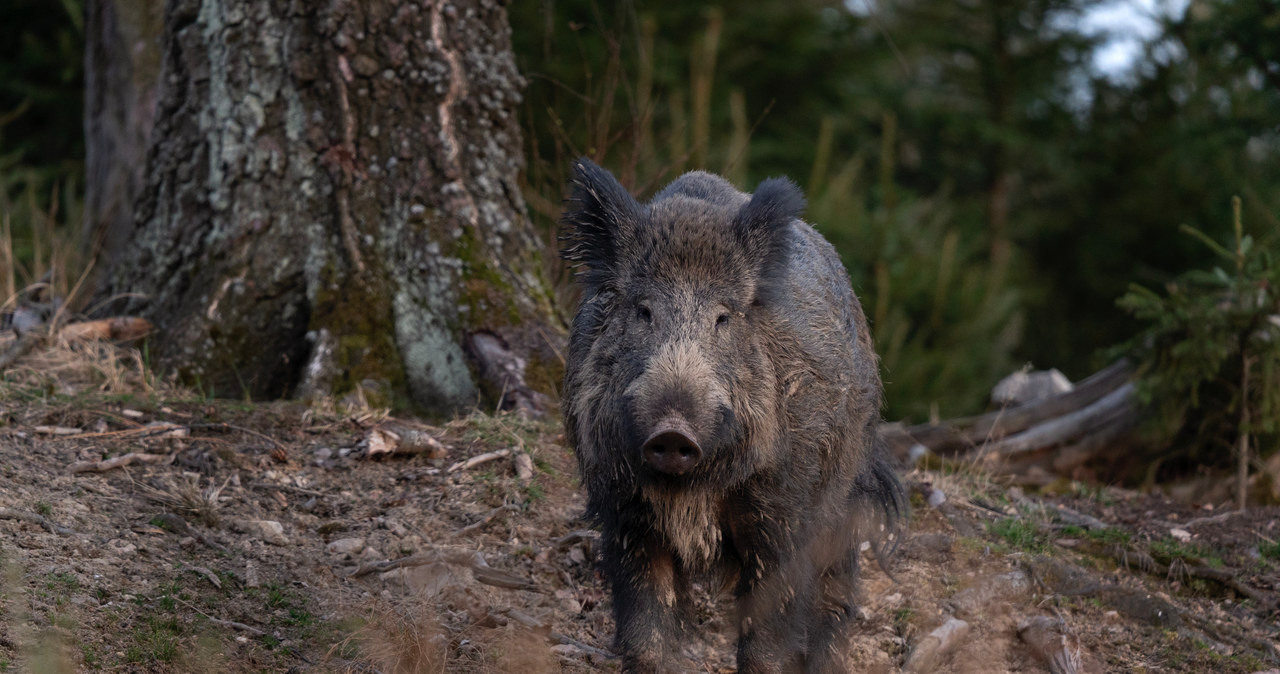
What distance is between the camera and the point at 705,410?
342cm

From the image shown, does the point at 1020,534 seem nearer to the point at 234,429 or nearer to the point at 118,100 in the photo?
the point at 234,429

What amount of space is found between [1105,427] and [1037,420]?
41 cm

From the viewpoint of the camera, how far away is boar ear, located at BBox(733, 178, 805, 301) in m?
4.00

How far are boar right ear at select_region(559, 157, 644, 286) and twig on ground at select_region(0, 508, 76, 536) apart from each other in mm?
2066

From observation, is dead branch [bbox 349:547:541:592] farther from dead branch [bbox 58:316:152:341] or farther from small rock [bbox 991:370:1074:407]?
small rock [bbox 991:370:1074:407]

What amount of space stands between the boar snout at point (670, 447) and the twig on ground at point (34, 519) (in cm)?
221

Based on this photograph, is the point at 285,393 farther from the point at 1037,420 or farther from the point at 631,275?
the point at 1037,420

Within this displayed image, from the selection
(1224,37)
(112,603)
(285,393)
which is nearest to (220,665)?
(112,603)

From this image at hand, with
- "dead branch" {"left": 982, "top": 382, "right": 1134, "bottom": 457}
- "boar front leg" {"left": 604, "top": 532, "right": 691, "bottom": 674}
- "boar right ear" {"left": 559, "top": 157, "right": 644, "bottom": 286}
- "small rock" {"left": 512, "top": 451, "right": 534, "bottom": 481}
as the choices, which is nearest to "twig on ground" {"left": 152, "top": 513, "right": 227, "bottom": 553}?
"small rock" {"left": 512, "top": 451, "right": 534, "bottom": 481}

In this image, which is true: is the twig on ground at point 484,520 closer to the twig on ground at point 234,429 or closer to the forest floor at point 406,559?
the forest floor at point 406,559

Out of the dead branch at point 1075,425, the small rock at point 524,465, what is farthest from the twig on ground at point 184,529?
the dead branch at point 1075,425

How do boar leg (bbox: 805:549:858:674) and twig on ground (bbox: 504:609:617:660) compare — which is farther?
boar leg (bbox: 805:549:858:674)

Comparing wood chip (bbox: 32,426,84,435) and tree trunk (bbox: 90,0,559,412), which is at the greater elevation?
tree trunk (bbox: 90,0,559,412)

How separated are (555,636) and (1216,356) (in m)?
4.26
